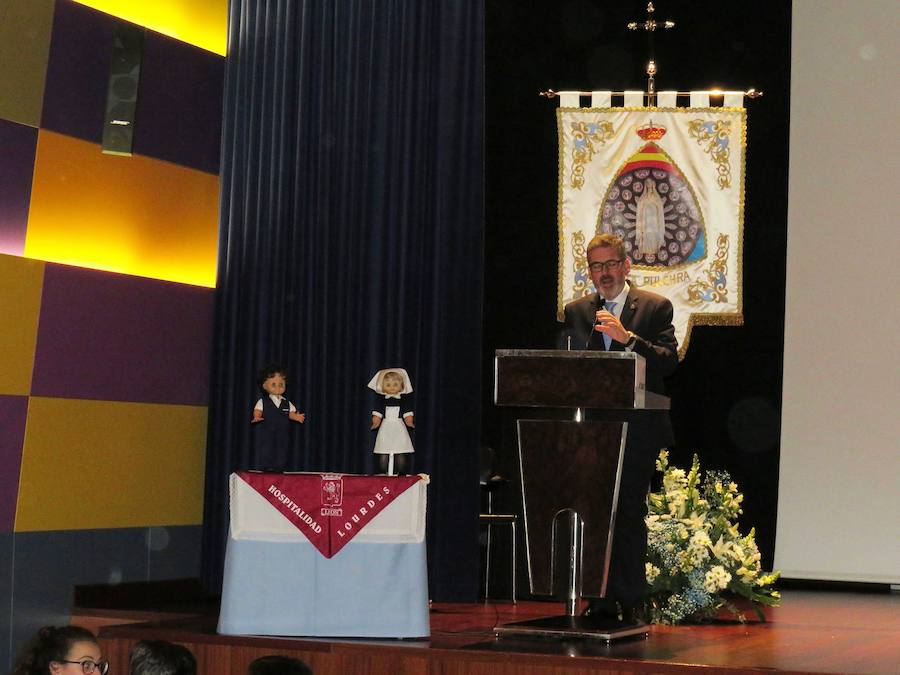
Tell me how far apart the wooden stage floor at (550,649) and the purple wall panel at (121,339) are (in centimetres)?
111

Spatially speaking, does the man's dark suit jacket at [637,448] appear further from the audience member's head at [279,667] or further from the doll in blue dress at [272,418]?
the audience member's head at [279,667]

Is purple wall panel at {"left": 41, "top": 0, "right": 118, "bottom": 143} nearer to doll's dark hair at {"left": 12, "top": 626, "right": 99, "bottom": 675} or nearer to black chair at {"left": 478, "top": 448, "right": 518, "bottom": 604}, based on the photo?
black chair at {"left": 478, "top": 448, "right": 518, "bottom": 604}

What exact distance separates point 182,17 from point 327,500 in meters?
3.28

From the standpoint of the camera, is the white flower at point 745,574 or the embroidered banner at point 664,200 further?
the embroidered banner at point 664,200

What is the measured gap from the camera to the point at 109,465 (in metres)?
6.50

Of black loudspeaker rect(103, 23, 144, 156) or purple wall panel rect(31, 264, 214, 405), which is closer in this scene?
purple wall panel rect(31, 264, 214, 405)

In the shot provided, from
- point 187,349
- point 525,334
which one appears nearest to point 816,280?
point 525,334

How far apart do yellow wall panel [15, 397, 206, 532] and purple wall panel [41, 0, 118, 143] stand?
1315 millimetres

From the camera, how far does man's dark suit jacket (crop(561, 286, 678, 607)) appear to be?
4.92 m

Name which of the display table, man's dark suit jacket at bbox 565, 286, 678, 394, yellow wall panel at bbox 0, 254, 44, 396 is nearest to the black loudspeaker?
yellow wall panel at bbox 0, 254, 44, 396

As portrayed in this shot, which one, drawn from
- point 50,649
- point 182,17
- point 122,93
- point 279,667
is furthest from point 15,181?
point 279,667

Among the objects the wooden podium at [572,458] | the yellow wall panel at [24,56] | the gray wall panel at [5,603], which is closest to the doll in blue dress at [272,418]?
the gray wall panel at [5,603]

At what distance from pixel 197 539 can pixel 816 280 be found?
3750 millimetres

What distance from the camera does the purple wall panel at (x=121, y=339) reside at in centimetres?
625
